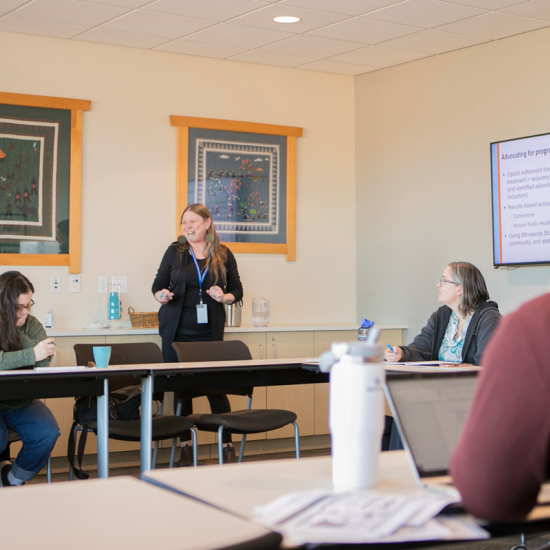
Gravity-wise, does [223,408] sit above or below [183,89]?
below

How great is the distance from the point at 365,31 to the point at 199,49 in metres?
1.32

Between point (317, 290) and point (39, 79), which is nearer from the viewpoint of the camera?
point (39, 79)

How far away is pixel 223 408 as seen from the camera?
4.61 metres

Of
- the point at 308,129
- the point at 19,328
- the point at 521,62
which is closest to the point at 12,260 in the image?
the point at 19,328

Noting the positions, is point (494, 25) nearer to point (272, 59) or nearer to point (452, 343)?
point (272, 59)

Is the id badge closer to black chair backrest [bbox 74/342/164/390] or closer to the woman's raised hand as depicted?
black chair backrest [bbox 74/342/164/390]

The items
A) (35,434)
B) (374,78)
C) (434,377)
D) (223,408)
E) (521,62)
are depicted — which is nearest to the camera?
(434,377)

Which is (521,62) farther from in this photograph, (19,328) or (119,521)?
(119,521)

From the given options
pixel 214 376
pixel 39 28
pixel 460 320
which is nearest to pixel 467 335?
pixel 460 320

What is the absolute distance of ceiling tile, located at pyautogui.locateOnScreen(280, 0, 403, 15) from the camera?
4.77 meters

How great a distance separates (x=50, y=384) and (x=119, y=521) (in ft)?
7.69

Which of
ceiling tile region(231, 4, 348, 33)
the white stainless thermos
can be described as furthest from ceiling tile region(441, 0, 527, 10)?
the white stainless thermos

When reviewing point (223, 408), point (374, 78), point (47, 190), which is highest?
point (374, 78)

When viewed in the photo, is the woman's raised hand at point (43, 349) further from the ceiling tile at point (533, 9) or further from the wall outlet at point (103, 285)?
the ceiling tile at point (533, 9)
